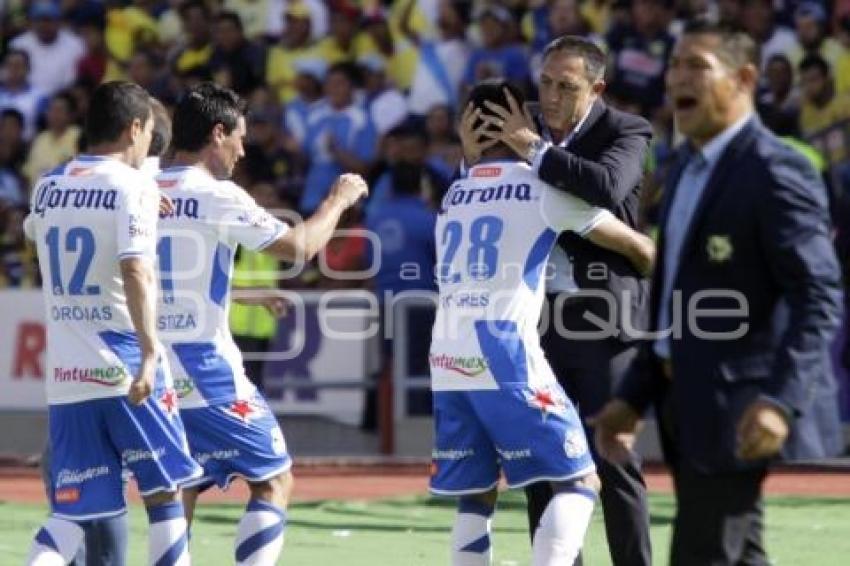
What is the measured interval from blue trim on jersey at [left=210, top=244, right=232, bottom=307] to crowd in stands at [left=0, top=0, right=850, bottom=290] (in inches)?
280

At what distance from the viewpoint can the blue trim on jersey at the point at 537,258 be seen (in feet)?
26.5

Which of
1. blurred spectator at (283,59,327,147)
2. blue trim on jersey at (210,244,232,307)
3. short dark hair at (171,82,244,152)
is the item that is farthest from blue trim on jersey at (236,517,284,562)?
blurred spectator at (283,59,327,147)

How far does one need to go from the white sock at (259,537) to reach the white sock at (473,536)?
2.72 feet

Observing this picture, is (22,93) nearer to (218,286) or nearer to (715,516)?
(218,286)

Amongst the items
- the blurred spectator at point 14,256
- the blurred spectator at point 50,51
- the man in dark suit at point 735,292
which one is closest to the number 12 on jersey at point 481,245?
the man in dark suit at point 735,292

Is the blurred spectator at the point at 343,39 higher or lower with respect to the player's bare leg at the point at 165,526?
higher

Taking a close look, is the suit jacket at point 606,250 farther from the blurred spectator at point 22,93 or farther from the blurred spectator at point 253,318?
the blurred spectator at point 22,93

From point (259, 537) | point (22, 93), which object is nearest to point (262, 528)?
point (259, 537)

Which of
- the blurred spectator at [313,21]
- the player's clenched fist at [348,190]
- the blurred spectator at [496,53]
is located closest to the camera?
the player's clenched fist at [348,190]

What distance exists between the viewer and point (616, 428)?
6.64 meters

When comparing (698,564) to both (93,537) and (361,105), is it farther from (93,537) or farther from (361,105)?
(361,105)

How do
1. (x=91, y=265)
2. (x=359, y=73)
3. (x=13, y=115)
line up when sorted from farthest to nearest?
1. (x=13, y=115)
2. (x=359, y=73)
3. (x=91, y=265)

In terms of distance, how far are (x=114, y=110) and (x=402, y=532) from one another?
14.4ft

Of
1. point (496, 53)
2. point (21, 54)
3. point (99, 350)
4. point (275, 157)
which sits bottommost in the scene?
point (99, 350)
